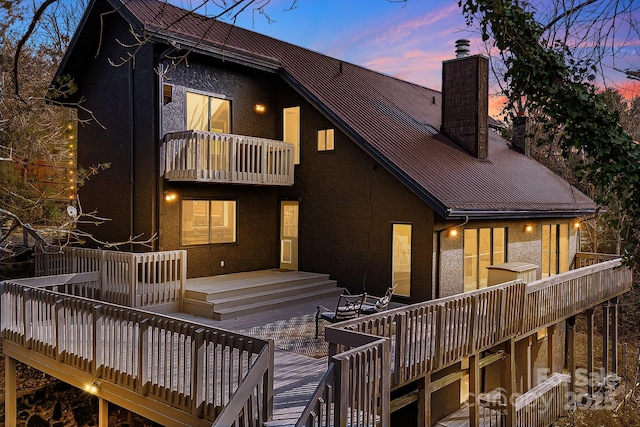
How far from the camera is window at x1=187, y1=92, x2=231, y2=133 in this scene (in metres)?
11.7

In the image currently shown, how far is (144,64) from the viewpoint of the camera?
1101cm

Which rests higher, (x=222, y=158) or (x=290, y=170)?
(x=222, y=158)

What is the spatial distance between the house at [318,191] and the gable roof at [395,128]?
0.21ft

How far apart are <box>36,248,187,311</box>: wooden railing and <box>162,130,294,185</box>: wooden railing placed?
1.89 meters

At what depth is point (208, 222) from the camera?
11.9 meters

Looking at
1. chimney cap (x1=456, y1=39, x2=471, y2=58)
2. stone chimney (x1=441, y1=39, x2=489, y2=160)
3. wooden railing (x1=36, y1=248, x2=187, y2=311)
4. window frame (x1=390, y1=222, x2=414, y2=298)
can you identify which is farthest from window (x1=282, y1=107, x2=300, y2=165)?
chimney cap (x1=456, y1=39, x2=471, y2=58)

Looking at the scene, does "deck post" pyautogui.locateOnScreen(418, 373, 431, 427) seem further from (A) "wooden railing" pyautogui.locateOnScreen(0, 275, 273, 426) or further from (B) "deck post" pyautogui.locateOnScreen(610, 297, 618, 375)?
(B) "deck post" pyautogui.locateOnScreen(610, 297, 618, 375)

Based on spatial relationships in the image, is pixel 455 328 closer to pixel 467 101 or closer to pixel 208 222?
pixel 208 222

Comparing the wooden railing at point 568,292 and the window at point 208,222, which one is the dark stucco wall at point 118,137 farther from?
the wooden railing at point 568,292

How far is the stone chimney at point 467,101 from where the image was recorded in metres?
13.8

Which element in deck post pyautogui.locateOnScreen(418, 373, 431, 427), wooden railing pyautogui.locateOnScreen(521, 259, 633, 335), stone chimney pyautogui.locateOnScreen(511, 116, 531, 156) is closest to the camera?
deck post pyautogui.locateOnScreen(418, 373, 431, 427)

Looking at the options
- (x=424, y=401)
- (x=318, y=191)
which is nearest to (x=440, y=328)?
(x=424, y=401)

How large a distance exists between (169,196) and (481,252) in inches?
291

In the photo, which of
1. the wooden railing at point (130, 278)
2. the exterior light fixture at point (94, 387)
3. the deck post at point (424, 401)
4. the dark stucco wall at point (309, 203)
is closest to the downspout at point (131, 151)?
the dark stucco wall at point (309, 203)
